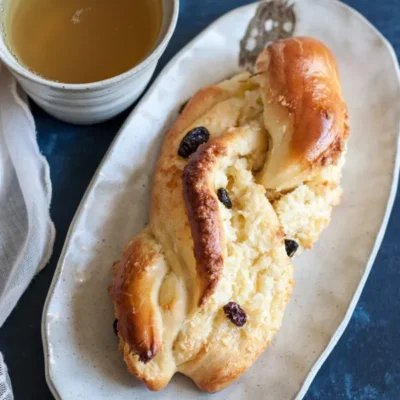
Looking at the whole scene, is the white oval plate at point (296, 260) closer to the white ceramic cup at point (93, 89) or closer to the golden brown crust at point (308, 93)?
the white ceramic cup at point (93, 89)

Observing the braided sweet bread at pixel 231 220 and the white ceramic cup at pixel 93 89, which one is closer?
the braided sweet bread at pixel 231 220

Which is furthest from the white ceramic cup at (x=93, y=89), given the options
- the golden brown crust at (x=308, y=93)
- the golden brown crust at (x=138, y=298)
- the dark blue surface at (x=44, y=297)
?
the golden brown crust at (x=138, y=298)

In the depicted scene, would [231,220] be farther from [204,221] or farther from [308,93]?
[308,93]

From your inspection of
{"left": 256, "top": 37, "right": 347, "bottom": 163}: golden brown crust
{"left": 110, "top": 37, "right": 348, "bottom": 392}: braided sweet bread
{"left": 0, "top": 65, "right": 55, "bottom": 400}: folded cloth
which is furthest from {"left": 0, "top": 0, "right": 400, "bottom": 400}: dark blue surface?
{"left": 256, "top": 37, "right": 347, "bottom": 163}: golden brown crust

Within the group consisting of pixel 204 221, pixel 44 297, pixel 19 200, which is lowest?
pixel 44 297

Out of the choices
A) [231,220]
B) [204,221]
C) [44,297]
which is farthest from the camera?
[44,297]

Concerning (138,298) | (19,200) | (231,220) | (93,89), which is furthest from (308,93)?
(19,200)
